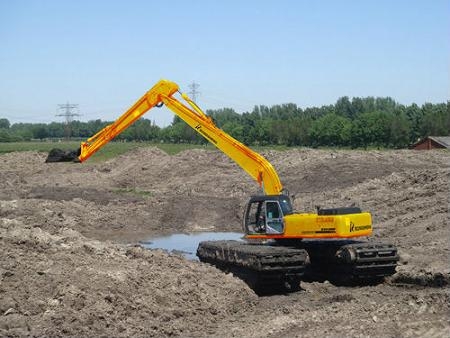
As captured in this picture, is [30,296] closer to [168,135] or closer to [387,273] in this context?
[387,273]

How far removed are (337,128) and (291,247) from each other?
56.5 meters

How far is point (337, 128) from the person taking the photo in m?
68.8

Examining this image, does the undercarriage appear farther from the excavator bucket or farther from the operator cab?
the excavator bucket

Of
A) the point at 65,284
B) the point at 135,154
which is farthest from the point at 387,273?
the point at 135,154

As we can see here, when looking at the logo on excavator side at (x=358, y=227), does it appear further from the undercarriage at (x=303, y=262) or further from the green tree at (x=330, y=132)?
the green tree at (x=330, y=132)

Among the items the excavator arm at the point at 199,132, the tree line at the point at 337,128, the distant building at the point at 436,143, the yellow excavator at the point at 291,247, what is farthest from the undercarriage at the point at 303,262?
the tree line at the point at 337,128

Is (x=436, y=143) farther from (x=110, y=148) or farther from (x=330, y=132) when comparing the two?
(x=110, y=148)

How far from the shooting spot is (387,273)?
1296 centimetres

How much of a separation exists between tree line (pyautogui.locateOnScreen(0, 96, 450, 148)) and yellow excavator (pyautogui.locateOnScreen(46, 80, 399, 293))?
44.7 meters

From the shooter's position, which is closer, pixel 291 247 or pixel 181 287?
pixel 181 287

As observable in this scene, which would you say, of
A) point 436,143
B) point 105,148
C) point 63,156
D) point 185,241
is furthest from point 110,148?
point 63,156

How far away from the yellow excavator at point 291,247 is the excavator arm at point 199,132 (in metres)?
0.03

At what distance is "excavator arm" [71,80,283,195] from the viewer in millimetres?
15125

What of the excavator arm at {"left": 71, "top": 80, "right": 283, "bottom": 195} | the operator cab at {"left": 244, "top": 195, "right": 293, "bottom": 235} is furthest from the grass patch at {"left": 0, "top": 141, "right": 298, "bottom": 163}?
the operator cab at {"left": 244, "top": 195, "right": 293, "bottom": 235}
